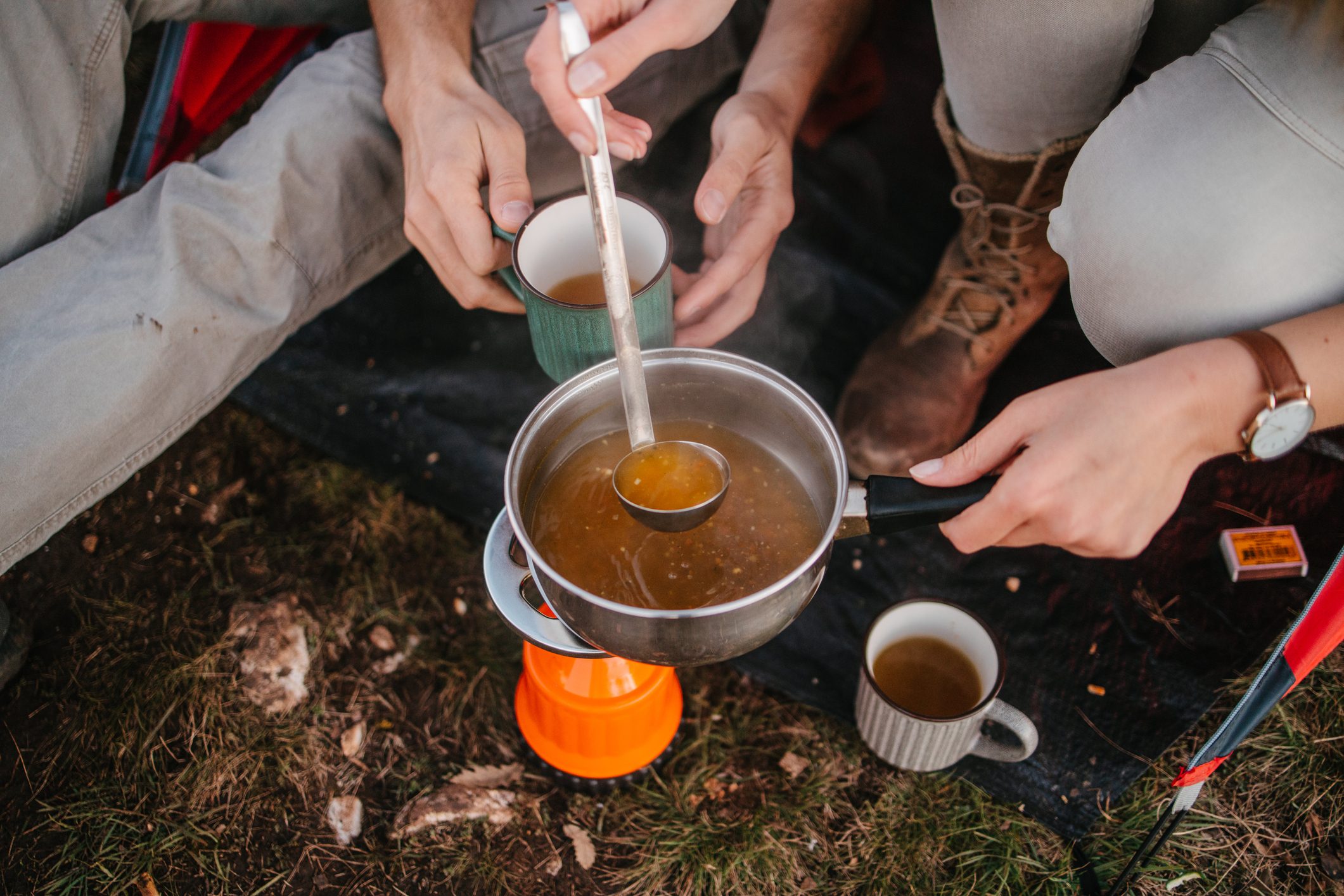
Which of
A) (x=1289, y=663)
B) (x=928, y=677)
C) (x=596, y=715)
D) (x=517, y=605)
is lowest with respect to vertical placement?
(x=928, y=677)

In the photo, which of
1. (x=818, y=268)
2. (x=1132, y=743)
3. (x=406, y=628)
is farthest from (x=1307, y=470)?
(x=406, y=628)

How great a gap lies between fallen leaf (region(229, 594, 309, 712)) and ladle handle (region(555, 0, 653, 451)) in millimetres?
1010

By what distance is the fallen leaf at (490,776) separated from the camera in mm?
1627

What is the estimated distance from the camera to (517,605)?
126 centimetres

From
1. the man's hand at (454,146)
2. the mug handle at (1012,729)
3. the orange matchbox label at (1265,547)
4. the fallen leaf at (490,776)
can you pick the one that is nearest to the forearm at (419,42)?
the man's hand at (454,146)

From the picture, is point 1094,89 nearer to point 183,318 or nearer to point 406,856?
point 183,318

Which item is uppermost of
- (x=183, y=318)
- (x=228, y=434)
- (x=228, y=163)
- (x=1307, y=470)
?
(x=228, y=163)

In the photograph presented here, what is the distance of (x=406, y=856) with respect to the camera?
1551 millimetres

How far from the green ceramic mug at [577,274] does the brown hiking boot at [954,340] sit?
731mm

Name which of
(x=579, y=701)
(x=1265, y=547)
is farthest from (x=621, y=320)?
(x=1265, y=547)

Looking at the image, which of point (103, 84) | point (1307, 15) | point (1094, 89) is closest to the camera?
point (1307, 15)

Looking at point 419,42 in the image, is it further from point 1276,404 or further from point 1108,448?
point 1276,404

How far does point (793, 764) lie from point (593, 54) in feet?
4.26

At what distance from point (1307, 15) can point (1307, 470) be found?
3.49 feet
